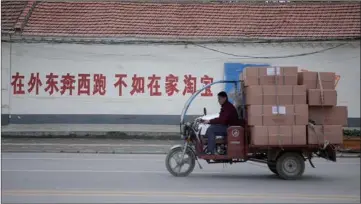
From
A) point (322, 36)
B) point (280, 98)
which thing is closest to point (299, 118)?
point (280, 98)

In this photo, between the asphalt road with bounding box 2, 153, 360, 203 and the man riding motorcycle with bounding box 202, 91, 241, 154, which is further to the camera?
the man riding motorcycle with bounding box 202, 91, 241, 154

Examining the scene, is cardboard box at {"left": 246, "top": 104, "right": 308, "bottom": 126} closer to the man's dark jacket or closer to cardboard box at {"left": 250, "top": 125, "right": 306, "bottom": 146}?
cardboard box at {"left": 250, "top": 125, "right": 306, "bottom": 146}

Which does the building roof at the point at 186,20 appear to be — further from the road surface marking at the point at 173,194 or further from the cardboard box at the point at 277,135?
the road surface marking at the point at 173,194

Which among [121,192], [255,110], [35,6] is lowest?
[121,192]

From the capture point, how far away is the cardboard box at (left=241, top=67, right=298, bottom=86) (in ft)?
33.0

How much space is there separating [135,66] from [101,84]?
4.87ft

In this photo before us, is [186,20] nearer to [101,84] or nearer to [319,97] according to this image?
[101,84]

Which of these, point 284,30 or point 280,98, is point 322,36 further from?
point 280,98

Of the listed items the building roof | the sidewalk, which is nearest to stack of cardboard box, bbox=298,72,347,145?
the sidewalk

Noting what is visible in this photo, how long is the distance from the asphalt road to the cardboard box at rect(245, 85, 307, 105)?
1503 millimetres

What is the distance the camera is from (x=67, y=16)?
21.0 m

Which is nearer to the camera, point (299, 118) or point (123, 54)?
point (299, 118)

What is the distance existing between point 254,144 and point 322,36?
1113cm

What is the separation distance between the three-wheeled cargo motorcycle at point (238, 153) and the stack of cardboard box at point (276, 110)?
263mm
